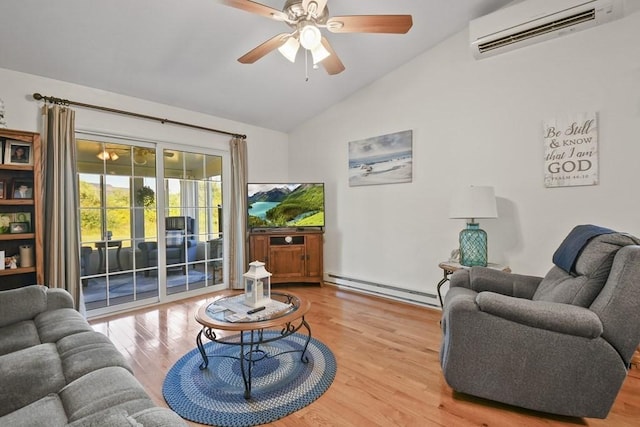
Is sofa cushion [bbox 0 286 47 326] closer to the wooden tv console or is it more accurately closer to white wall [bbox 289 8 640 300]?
the wooden tv console

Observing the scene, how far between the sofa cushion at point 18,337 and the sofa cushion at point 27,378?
178mm

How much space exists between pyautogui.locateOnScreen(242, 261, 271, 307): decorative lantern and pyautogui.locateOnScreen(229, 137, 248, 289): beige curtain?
79.6 inches

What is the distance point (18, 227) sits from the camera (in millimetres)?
2482

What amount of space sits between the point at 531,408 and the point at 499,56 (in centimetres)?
287

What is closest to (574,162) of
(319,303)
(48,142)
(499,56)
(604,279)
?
(499,56)

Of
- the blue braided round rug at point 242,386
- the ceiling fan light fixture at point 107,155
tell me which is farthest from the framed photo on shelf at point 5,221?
the blue braided round rug at point 242,386

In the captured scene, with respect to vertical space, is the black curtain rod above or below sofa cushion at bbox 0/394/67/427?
above

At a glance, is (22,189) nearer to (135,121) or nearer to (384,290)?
(135,121)

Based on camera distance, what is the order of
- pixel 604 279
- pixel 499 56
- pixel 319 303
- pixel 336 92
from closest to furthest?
pixel 604 279 → pixel 499 56 → pixel 319 303 → pixel 336 92

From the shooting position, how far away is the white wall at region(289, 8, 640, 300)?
2.36m

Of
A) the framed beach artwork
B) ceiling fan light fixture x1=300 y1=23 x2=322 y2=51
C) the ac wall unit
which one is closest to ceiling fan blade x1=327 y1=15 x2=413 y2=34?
ceiling fan light fixture x1=300 y1=23 x2=322 y2=51

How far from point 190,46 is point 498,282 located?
323cm

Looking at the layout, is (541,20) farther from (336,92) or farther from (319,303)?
(319,303)

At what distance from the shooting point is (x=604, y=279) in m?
1.55
